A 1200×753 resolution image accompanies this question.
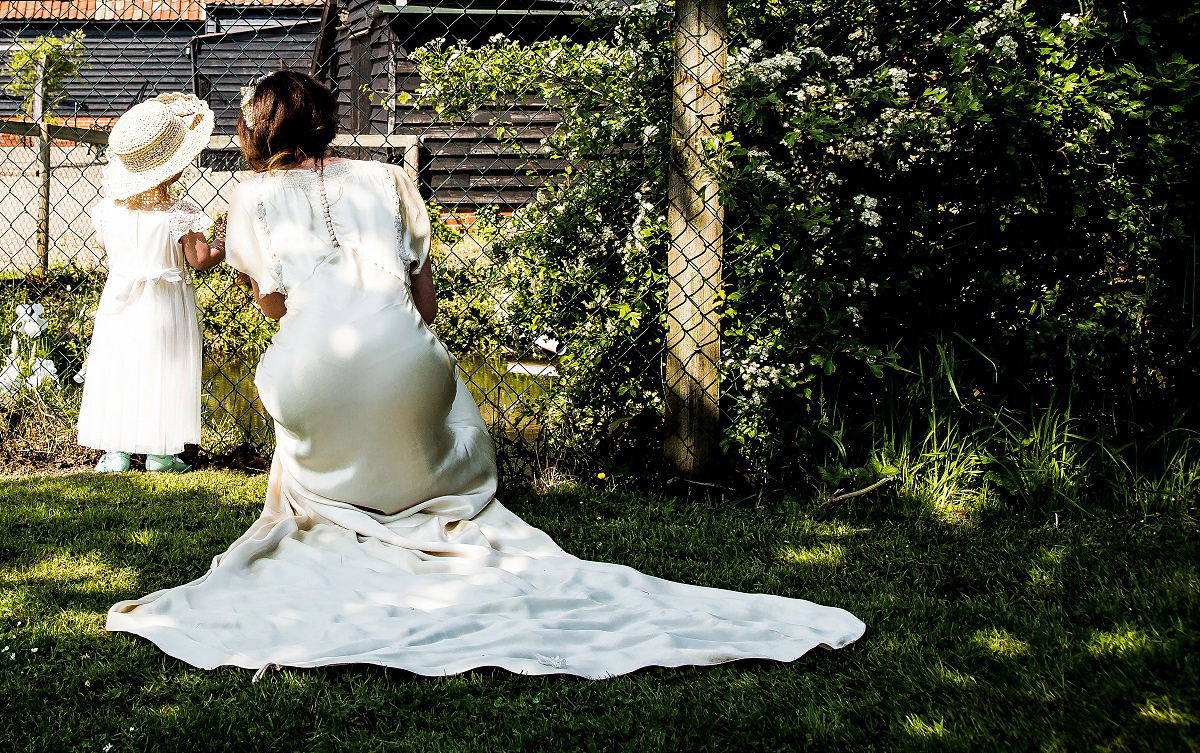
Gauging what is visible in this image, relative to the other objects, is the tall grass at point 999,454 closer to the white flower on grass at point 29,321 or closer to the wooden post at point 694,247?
Result: the wooden post at point 694,247

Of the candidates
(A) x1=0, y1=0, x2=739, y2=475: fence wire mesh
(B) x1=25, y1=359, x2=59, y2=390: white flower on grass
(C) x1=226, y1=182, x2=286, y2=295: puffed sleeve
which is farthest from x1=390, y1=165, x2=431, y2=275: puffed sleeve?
(B) x1=25, y1=359, x2=59, y2=390: white flower on grass

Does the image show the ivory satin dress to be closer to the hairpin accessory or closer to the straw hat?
the hairpin accessory

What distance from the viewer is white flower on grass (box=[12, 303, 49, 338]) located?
4516mm

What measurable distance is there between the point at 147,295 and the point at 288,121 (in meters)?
1.14

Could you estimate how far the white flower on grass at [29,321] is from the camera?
4516 mm

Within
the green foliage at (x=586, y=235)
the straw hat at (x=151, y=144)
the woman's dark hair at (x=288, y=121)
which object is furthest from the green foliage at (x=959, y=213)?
the straw hat at (x=151, y=144)

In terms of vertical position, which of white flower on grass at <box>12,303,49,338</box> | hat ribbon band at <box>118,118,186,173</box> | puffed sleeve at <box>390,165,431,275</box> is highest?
hat ribbon band at <box>118,118,186,173</box>

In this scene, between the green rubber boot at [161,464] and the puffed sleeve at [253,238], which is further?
the green rubber boot at [161,464]

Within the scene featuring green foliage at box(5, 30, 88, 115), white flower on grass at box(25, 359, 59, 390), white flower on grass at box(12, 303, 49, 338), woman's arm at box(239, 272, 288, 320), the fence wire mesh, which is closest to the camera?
woman's arm at box(239, 272, 288, 320)

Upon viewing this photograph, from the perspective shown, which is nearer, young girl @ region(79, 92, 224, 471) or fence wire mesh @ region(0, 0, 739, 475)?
fence wire mesh @ region(0, 0, 739, 475)

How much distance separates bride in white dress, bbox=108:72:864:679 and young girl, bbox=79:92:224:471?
2.17ft

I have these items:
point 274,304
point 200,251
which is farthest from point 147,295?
point 274,304

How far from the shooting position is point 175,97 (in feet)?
13.1

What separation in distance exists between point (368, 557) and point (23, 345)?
2.57 meters
